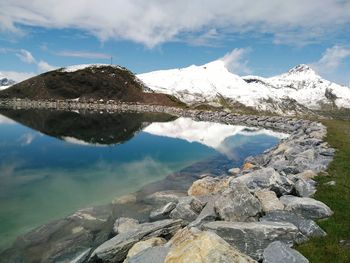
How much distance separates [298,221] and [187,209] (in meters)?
7.79

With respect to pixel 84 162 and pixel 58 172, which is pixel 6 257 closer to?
pixel 58 172

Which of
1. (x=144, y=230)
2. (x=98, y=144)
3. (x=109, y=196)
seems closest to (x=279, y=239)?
(x=144, y=230)

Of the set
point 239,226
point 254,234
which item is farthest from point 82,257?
point 254,234

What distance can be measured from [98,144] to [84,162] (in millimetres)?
17197

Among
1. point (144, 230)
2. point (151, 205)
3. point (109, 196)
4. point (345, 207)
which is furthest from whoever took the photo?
point (109, 196)

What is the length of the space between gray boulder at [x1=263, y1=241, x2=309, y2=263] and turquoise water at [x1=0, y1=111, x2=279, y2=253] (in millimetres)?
16532

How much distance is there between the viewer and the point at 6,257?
22.3 m

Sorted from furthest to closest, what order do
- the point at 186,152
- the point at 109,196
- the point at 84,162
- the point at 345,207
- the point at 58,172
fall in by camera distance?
the point at 186,152
the point at 84,162
the point at 58,172
the point at 109,196
the point at 345,207

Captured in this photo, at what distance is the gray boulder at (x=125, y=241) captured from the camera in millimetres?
19656

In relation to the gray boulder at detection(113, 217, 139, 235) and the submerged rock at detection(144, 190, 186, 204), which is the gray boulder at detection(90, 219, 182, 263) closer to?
the gray boulder at detection(113, 217, 139, 235)

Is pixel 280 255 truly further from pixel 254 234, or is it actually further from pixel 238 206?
pixel 238 206

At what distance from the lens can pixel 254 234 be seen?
18984 millimetres

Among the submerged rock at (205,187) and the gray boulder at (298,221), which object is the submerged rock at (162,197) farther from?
the gray boulder at (298,221)

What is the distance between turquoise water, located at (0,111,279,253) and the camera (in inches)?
1297
